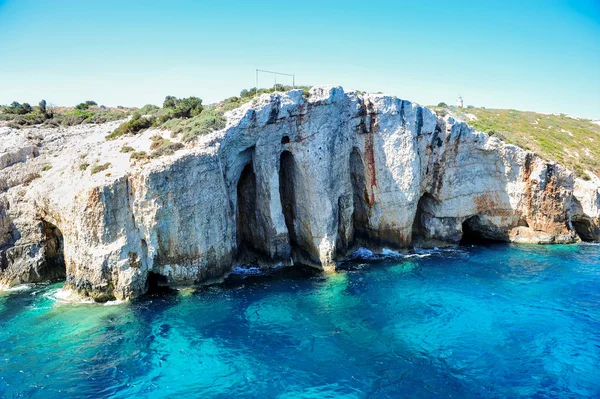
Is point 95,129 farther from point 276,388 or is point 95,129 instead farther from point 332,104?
point 276,388

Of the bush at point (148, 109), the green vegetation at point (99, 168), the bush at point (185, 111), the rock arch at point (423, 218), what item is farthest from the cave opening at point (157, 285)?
the rock arch at point (423, 218)

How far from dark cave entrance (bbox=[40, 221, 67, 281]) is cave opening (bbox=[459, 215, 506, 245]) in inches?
1224

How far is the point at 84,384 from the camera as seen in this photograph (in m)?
14.8

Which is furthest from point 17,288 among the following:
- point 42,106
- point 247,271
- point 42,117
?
point 42,106

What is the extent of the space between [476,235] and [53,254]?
34.0m

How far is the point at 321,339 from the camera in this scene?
58.9 ft

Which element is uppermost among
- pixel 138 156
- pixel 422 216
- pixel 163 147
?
pixel 163 147

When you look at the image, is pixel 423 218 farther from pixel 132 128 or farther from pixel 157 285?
pixel 132 128

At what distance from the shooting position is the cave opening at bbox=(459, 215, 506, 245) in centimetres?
3338

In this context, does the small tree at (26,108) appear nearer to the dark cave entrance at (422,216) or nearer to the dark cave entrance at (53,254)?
the dark cave entrance at (53,254)

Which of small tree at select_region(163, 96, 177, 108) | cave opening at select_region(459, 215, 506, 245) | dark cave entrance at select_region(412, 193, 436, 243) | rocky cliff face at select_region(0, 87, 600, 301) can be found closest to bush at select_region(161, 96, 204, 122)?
Answer: rocky cliff face at select_region(0, 87, 600, 301)

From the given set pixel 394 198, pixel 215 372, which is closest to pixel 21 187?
pixel 215 372

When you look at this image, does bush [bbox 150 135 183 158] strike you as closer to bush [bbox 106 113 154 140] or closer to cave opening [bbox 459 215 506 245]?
bush [bbox 106 113 154 140]

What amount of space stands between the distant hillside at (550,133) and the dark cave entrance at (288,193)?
20.1 m
